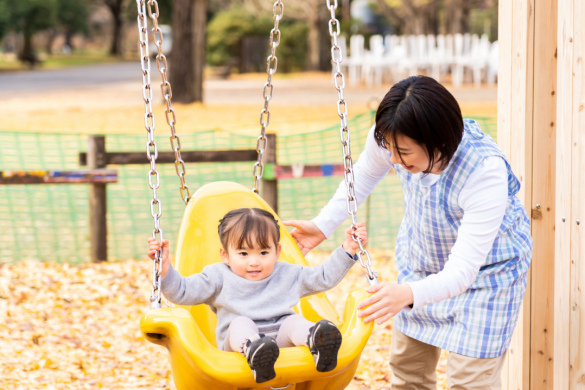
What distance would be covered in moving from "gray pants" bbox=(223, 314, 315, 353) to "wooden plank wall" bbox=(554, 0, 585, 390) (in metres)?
1.06

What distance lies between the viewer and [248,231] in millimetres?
2621

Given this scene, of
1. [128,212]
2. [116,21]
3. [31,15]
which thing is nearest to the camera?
[128,212]

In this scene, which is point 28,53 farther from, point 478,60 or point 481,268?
point 481,268

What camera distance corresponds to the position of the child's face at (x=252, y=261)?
8.70 ft

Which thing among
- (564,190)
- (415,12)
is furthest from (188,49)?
(564,190)

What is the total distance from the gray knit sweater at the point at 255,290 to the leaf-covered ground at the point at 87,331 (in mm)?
1420

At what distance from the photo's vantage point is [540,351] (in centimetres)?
307

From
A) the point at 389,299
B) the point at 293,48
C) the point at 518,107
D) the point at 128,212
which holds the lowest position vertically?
the point at 128,212

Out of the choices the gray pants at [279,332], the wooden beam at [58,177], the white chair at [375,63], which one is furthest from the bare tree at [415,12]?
the gray pants at [279,332]

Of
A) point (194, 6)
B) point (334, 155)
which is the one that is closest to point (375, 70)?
point (194, 6)

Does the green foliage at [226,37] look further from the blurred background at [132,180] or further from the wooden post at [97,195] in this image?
the wooden post at [97,195]

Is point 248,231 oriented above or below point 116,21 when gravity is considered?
below

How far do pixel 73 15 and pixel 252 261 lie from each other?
4322 centimetres

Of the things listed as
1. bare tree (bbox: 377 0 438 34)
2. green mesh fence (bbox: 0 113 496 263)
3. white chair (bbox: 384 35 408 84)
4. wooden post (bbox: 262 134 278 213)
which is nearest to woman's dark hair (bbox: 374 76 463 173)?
wooden post (bbox: 262 134 278 213)
